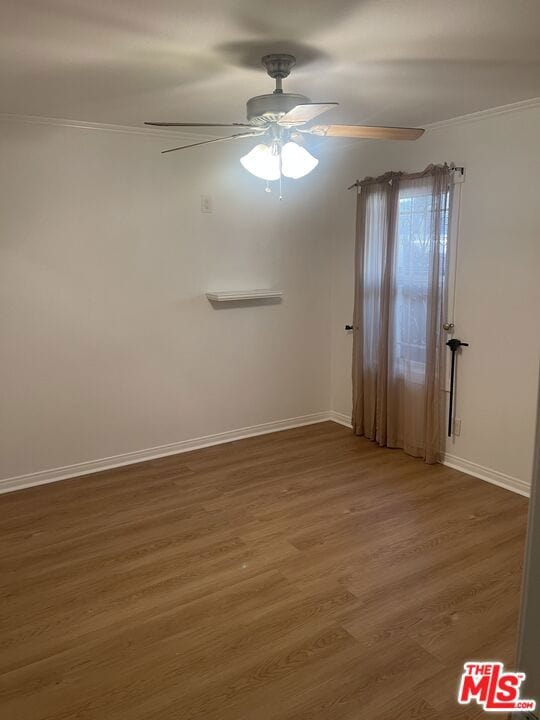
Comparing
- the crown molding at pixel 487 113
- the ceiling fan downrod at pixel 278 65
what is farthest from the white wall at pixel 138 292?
the ceiling fan downrod at pixel 278 65

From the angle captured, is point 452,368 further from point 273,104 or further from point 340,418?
point 273,104

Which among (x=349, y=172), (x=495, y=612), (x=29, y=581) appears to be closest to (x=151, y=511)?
(x=29, y=581)

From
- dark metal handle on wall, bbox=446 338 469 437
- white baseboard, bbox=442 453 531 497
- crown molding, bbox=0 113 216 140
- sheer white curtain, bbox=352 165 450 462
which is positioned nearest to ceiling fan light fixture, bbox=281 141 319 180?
sheer white curtain, bbox=352 165 450 462

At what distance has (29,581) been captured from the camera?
2.79 metres

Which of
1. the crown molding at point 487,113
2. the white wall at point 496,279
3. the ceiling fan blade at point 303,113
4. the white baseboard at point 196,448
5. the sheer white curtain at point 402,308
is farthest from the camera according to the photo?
the sheer white curtain at point 402,308

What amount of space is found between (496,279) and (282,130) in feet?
6.20

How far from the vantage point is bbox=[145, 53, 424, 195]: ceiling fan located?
2480 millimetres

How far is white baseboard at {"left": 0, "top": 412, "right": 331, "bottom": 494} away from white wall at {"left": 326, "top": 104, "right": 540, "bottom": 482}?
60.7 inches

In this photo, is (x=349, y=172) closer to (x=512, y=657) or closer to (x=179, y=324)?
(x=179, y=324)

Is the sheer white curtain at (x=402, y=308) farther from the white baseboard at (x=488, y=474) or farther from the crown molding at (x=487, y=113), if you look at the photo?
the crown molding at (x=487, y=113)

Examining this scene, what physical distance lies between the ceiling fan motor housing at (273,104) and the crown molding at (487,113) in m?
1.64

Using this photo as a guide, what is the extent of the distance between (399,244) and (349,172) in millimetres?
922

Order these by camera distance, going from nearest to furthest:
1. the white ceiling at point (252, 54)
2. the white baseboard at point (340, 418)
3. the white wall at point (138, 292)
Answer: the white ceiling at point (252, 54) → the white wall at point (138, 292) → the white baseboard at point (340, 418)

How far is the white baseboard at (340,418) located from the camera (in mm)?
5145
